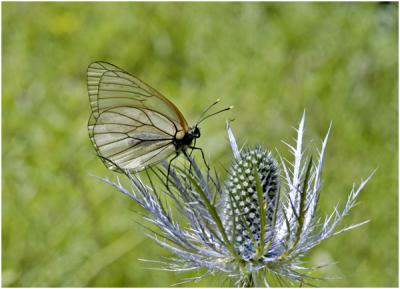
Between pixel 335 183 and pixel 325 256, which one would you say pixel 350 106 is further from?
pixel 325 256

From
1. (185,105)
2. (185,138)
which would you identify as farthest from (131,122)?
(185,105)

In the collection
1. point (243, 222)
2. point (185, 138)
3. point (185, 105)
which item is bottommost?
point (243, 222)

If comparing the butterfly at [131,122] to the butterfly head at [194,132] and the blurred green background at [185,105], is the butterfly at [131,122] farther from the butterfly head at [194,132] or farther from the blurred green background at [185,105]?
the blurred green background at [185,105]

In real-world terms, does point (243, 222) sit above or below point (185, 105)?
below

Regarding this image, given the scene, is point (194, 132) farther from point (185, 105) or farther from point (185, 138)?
point (185, 105)

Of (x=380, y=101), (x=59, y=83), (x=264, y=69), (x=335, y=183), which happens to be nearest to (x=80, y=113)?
(x=59, y=83)

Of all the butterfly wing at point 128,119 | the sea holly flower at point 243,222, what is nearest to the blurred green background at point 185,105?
the butterfly wing at point 128,119
